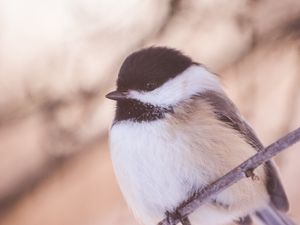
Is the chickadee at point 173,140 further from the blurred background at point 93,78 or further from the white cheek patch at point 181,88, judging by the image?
the blurred background at point 93,78

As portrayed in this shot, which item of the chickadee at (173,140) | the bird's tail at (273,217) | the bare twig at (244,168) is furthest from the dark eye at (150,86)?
the bird's tail at (273,217)

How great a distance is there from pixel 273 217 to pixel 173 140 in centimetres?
27

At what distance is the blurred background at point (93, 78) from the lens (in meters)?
1.46

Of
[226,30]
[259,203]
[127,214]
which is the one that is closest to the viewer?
[259,203]

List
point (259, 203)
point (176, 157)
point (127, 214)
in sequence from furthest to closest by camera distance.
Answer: point (127, 214), point (259, 203), point (176, 157)

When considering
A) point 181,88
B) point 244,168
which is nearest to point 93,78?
point 181,88

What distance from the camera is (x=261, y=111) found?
4.92 ft

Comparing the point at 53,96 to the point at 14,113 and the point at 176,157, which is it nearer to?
the point at 14,113

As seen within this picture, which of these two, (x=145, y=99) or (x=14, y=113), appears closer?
(x=145, y=99)

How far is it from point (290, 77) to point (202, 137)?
0.54m

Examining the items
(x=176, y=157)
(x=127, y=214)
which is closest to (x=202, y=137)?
(x=176, y=157)

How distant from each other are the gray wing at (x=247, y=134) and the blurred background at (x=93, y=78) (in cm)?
28

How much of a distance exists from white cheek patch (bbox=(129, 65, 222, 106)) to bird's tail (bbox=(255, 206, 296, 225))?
23 cm

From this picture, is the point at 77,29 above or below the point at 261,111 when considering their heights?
above
